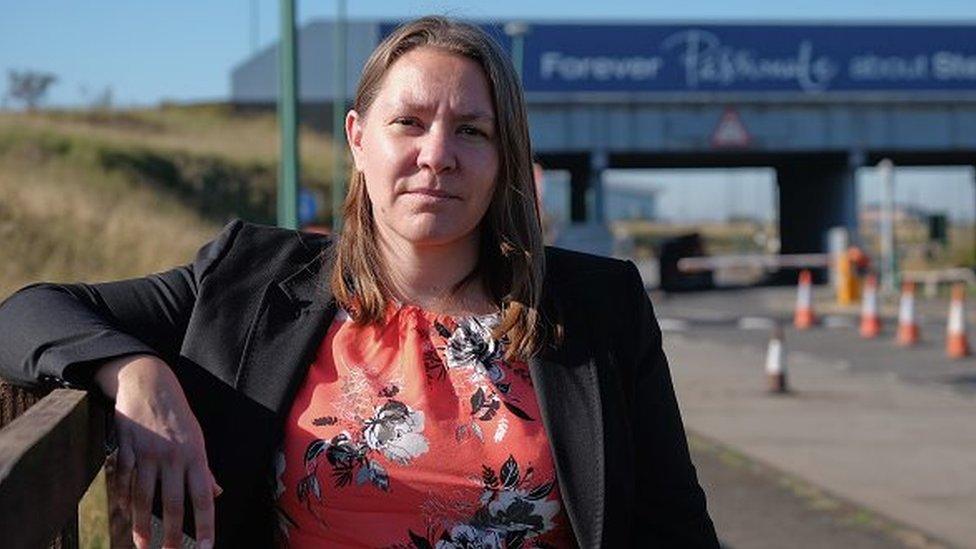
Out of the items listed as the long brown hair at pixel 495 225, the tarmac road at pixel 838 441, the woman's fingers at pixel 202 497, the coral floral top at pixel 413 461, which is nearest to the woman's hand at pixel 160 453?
the woman's fingers at pixel 202 497

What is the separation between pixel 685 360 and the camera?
20188 mm

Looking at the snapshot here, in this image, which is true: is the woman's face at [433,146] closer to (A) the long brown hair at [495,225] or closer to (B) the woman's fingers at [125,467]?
(A) the long brown hair at [495,225]

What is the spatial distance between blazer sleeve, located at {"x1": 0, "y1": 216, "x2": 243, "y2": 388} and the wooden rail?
4cm

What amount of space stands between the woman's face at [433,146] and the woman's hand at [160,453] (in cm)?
52

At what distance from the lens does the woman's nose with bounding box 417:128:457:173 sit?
8.13 feet

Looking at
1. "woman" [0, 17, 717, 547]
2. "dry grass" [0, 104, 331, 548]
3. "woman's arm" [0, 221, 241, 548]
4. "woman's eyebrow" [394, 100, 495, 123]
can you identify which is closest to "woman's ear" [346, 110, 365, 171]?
"woman" [0, 17, 717, 547]

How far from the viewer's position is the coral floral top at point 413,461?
235cm

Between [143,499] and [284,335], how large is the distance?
1.44ft

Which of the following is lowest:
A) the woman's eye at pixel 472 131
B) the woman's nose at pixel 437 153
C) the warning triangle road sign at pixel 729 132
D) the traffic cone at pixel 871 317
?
the traffic cone at pixel 871 317

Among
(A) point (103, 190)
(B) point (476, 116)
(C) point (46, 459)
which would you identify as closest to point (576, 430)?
(B) point (476, 116)

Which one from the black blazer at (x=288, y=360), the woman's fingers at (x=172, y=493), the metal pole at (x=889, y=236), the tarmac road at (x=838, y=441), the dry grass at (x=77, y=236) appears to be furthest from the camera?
the metal pole at (x=889, y=236)

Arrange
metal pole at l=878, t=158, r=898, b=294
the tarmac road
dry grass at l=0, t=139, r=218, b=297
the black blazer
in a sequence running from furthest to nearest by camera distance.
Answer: metal pole at l=878, t=158, r=898, b=294, dry grass at l=0, t=139, r=218, b=297, the tarmac road, the black blazer

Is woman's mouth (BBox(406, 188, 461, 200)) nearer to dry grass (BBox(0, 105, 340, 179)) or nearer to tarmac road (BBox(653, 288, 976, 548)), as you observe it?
tarmac road (BBox(653, 288, 976, 548))

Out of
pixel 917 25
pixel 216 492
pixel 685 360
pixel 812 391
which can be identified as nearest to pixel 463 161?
pixel 216 492
